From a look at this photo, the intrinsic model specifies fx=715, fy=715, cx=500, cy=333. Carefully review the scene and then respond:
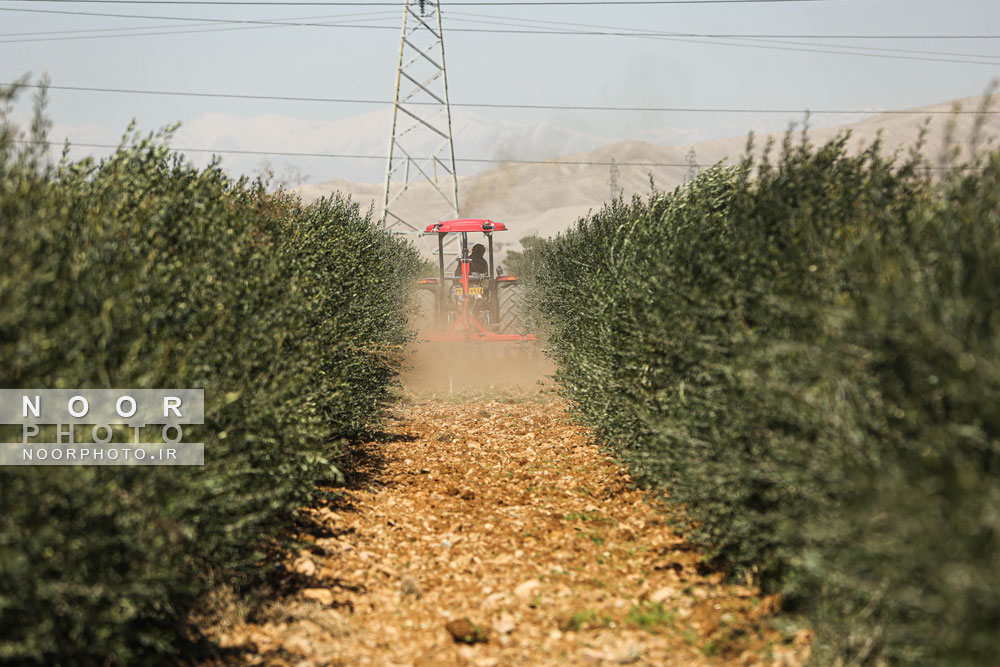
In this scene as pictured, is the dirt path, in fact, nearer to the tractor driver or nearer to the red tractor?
the red tractor

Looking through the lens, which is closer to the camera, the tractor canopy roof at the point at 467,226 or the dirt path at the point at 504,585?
the dirt path at the point at 504,585

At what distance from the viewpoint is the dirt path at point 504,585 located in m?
5.25

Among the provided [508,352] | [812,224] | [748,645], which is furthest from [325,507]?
[508,352]

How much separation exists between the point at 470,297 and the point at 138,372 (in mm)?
16817

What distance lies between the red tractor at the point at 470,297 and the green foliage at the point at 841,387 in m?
11.3

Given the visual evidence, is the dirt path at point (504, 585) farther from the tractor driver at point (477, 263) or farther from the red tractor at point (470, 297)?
the tractor driver at point (477, 263)

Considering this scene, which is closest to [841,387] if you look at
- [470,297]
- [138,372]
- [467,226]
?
[138,372]

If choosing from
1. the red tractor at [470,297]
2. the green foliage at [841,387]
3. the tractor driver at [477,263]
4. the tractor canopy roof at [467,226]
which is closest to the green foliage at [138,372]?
the green foliage at [841,387]

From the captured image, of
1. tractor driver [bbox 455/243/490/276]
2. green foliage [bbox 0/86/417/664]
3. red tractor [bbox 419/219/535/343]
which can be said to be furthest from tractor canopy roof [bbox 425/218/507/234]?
green foliage [bbox 0/86/417/664]

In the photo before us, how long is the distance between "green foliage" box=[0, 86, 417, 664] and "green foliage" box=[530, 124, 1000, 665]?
355 cm

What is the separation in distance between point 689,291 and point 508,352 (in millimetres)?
12522

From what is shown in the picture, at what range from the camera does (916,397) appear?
402 centimetres

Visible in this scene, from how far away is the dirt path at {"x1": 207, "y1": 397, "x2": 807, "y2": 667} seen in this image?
5250 mm

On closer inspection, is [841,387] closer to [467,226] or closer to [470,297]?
[467,226]
